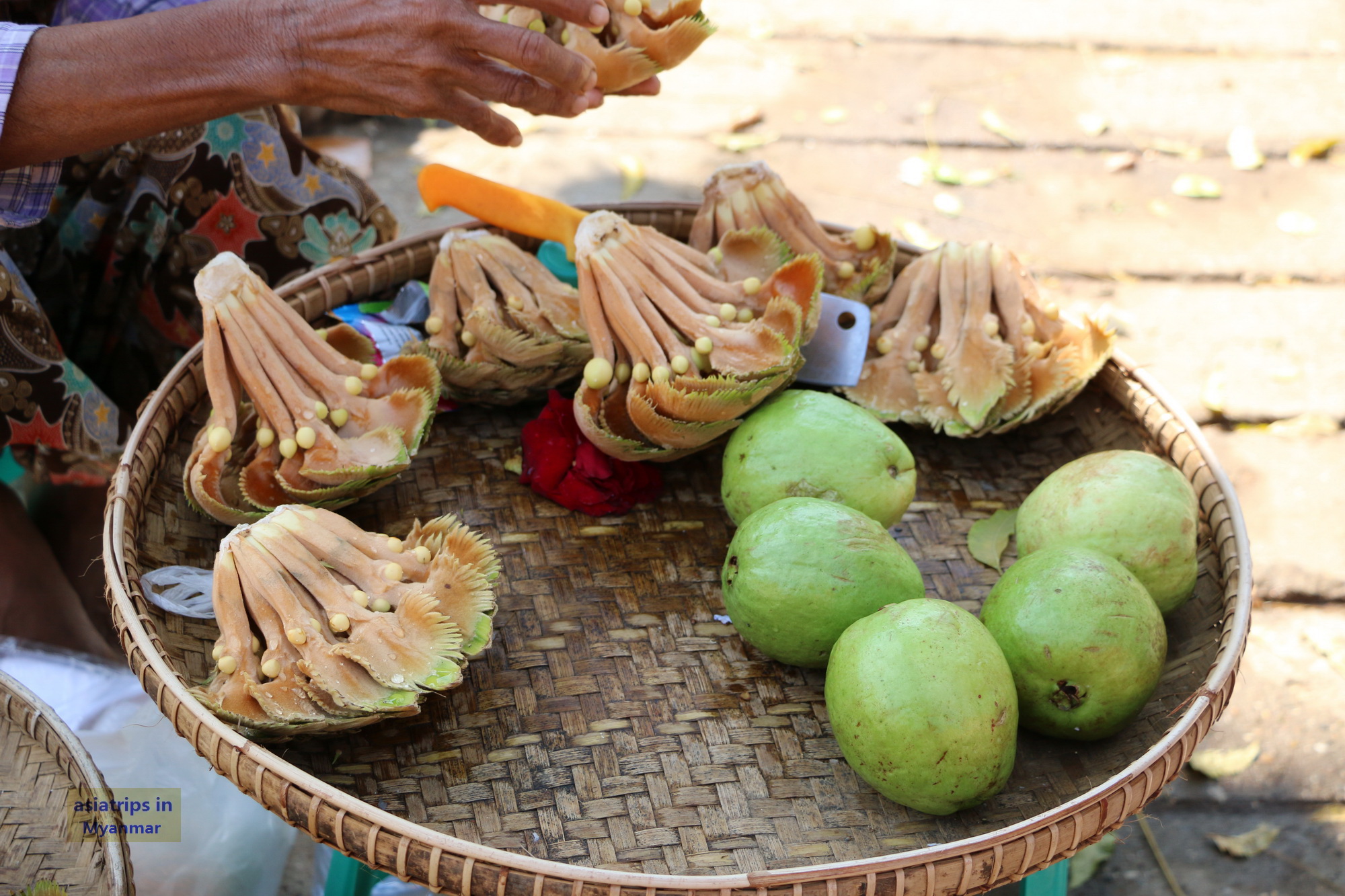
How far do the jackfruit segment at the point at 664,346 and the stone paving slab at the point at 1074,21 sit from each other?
3.49 metres

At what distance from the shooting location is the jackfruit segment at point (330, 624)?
1.27 metres

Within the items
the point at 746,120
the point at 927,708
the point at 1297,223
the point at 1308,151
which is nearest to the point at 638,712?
the point at 927,708

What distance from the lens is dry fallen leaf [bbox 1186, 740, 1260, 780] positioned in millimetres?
2273

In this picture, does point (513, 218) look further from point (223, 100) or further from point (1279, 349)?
point (1279, 349)

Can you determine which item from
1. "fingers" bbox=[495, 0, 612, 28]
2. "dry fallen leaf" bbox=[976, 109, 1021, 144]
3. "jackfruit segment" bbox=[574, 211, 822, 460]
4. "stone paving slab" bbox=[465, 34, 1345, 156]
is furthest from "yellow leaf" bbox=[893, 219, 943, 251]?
"fingers" bbox=[495, 0, 612, 28]

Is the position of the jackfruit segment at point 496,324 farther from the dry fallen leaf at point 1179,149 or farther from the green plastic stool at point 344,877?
the dry fallen leaf at point 1179,149

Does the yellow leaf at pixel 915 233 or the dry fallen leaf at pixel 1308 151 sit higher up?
the dry fallen leaf at pixel 1308 151

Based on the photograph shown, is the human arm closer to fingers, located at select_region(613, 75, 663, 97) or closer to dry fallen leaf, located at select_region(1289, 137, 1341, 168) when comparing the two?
fingers, located at select_region(613, 75, 663, 97)

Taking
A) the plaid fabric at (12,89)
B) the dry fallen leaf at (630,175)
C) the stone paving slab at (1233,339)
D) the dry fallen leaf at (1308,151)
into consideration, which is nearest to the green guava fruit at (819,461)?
the plaid fabric at (12,89)

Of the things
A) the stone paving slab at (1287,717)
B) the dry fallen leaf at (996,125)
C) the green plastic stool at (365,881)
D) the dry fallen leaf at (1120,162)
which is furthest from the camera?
the dry fallen leaf at (996,125)

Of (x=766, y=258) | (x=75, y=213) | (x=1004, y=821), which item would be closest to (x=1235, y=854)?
(x=1004, y=821)

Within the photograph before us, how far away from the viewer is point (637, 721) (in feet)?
4.64

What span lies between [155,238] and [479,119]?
955 millimetres

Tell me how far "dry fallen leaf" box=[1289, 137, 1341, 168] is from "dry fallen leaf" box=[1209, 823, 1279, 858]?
280 centimetres
